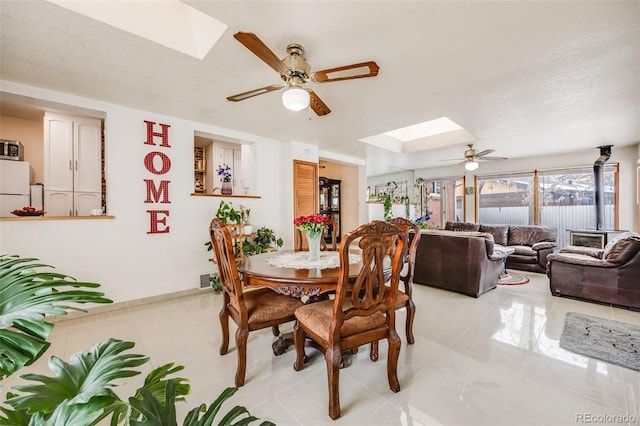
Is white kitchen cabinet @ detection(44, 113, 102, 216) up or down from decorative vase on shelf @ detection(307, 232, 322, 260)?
up

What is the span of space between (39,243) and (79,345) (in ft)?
4.00

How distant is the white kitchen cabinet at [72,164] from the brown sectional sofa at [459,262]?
4.74 metres

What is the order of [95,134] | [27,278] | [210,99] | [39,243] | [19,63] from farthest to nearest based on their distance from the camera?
1. [95,134]
2. [210,99]
3. [39,243]
4. [19,63]
5. [27,278]

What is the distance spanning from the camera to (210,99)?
115 inches

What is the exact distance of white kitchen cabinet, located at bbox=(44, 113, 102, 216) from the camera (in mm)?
3469

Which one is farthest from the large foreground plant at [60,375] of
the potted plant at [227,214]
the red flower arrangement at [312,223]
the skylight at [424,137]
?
the skylight at [424,137]

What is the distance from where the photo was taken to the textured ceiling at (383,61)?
168 centimetres

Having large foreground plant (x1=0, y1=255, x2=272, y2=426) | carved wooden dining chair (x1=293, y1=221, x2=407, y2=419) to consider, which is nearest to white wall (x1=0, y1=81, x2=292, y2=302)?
carved wooden dining chair (x1=293, y1=221, x2=407, y2=419)

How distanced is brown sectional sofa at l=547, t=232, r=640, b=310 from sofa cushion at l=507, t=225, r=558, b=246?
2.07 m

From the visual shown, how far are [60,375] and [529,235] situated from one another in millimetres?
6792

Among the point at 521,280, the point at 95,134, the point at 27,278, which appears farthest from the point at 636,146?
the point at 95,134

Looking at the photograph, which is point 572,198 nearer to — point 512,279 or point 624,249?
point 512,279

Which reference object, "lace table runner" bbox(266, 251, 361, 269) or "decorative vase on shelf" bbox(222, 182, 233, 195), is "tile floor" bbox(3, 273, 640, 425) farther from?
"decorative vase on shelf" bbox(222, 182, 233, 195)

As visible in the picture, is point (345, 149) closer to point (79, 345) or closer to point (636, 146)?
point (79, 345)
